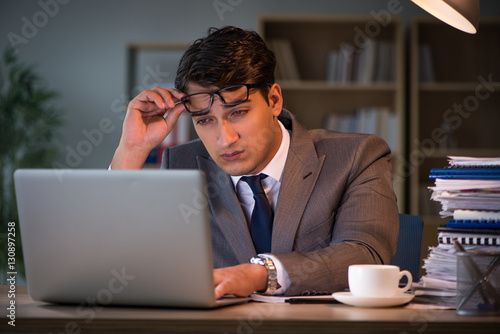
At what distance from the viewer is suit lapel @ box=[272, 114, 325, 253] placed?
1.73 meters

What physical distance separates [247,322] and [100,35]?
3.82 m

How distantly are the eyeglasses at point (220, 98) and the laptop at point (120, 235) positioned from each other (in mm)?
689

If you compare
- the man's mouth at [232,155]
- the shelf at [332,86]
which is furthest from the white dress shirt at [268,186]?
the shelf at [332,86]

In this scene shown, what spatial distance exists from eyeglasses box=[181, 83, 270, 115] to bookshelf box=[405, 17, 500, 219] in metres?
2.65

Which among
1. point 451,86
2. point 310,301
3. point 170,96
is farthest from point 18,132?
point 310,301

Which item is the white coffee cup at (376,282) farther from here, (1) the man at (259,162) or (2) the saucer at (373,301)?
(1) the man at (259,162)

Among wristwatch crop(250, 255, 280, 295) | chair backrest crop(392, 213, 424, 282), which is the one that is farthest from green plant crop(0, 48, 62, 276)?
wristwatch crop(250, 255, 280, 295)

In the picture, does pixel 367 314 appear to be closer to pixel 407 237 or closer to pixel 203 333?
pixel 203 333

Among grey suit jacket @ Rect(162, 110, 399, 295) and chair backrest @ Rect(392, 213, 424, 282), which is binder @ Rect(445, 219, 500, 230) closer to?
grey suit jacket @ Rect(162, 110, 399, 295)

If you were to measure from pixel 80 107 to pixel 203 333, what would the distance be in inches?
146

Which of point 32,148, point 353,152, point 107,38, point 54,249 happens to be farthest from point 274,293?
point 107,38

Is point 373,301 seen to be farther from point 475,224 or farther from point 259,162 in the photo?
point 259,162

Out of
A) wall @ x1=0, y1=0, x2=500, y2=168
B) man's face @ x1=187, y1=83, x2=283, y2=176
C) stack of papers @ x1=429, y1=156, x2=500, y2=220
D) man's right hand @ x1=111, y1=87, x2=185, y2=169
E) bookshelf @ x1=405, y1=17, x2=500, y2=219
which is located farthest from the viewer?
wall @ x1=0, y1=0, x2=500, y2=168

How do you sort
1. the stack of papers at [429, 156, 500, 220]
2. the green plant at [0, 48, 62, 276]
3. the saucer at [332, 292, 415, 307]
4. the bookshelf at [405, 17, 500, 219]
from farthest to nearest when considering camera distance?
the bookshelf at [405, 17, 500, 219] → the green plant at [0, 48, 62, 276] → the stack of papers at [429, 156, 500, 220] → the saucer at [332, 292, 415, 307]
